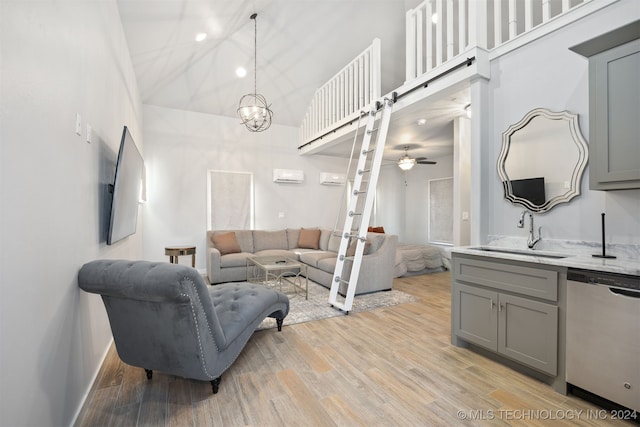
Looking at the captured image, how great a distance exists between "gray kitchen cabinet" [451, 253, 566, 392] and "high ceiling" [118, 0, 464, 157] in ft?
7.73

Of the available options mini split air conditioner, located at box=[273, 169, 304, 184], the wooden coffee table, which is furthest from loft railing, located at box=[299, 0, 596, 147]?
the wooden coffee table

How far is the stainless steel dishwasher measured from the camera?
5.34 feet

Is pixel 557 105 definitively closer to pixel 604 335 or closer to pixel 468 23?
pixel 468 23

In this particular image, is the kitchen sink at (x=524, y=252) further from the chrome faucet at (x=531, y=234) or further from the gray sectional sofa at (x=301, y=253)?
the gray sectional sofa at (x=301, y=253)

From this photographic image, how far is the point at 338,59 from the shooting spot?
17.3 ft

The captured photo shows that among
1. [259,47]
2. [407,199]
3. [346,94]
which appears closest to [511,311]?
[346,94]

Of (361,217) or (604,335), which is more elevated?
(361,217)

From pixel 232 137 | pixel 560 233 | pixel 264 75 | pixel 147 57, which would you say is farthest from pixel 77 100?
pixel 232 137

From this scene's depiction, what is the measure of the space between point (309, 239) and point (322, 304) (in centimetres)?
234

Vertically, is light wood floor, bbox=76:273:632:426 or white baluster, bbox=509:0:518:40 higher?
white baluster, bbox=509:0:518:40

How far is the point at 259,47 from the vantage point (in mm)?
4629

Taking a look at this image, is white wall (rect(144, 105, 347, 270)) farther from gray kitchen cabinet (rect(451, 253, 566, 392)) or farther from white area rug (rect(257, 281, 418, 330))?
gray kitchen cabinet (rect(451, 253, 566, 392))

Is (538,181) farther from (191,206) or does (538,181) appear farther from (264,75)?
(191,206)

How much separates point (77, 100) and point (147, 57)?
291cm
